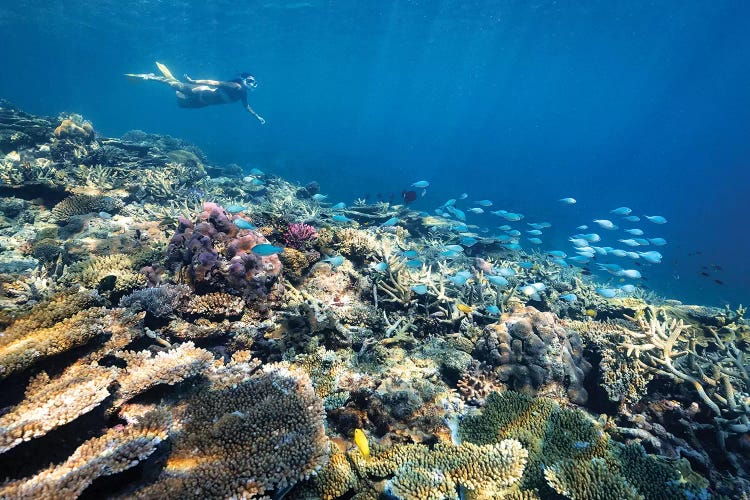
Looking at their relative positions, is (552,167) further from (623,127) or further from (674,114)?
(674,114)

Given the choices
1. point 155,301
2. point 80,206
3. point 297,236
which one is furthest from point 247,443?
point 80,206

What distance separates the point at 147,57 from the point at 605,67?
81220 mm

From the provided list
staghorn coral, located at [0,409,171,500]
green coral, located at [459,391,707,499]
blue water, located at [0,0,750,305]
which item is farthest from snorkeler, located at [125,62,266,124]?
green coral, located at [459,391,707,499]

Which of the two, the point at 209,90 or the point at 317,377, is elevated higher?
the point at 209,90

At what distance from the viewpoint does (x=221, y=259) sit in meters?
5.38

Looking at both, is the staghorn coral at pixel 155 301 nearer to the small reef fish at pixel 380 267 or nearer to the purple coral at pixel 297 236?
the purple coral at pixel 297 236

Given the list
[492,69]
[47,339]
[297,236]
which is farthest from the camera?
[492,69]

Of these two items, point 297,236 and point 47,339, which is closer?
point 47,339

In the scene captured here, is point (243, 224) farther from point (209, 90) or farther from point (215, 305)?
point (209, 90)

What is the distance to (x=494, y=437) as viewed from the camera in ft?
12.6

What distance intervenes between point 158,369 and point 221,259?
7.86 ft

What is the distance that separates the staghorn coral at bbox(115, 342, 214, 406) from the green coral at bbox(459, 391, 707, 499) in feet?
10.0

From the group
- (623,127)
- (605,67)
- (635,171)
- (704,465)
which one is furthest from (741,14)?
(635,171)

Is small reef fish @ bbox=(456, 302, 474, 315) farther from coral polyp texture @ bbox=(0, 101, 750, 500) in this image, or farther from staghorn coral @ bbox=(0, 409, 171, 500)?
staghorn coral @ bbox=(0, 409, 171, 500)
